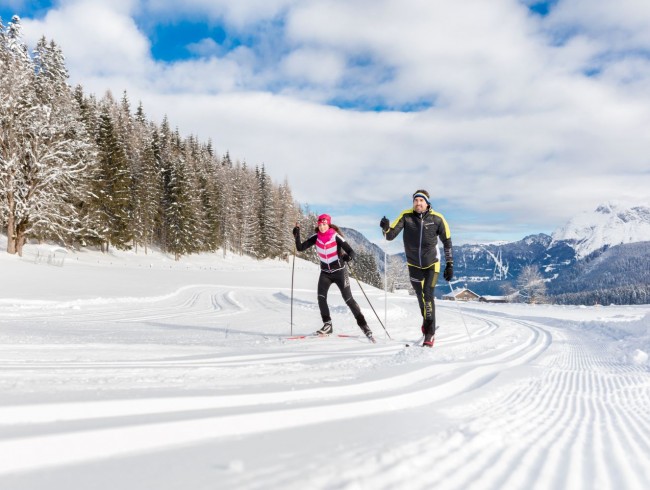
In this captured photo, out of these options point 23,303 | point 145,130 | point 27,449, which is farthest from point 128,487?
point 145,130

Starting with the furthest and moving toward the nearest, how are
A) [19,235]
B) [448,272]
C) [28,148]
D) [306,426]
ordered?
[19,235]
[28,148]
[448,272]
[306,426]

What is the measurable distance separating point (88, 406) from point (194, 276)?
36.7 metres

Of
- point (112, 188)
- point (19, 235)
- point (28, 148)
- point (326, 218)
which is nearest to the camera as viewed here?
point (326, 218)

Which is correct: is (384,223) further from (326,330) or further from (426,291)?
(326,330)

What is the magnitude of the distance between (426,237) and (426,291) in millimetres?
886

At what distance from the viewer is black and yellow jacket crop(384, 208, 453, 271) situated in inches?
249

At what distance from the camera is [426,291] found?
6.35 metres

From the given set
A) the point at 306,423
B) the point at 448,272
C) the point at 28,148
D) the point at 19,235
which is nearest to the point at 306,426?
the point at 306,423

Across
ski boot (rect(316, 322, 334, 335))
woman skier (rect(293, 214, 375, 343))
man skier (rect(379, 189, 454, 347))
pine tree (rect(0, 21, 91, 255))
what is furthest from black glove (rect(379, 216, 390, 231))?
pine tree (rect(0, 21, 91, 255))

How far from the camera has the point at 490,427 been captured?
2.11 metres

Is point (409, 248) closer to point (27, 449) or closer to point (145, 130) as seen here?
point (27, 449)

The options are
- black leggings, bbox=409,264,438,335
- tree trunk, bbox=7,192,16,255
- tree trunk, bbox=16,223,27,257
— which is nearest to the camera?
black leggings, bbox=409,264,438,335

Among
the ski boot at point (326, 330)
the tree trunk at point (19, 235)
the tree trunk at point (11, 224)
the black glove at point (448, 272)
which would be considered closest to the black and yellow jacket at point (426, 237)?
the black glove at point (448, 272)

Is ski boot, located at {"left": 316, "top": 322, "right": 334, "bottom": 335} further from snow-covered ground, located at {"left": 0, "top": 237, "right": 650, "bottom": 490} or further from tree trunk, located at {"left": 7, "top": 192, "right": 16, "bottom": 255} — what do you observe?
tree trunk, located at {"left": 7, "top": 192, "right": 16, "bottom": 255}
